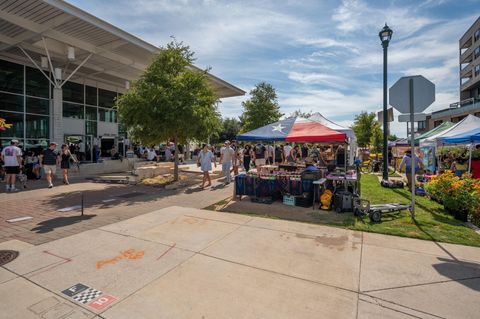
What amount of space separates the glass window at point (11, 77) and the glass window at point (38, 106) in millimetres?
810

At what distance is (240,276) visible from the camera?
344 cm

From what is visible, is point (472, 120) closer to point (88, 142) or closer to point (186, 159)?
point (186, 159)

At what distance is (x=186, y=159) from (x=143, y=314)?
81.4 ft

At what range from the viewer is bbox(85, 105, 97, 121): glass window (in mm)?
21812

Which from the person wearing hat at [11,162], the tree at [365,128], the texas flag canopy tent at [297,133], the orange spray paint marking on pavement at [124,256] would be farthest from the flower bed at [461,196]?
the tree at [365,128]

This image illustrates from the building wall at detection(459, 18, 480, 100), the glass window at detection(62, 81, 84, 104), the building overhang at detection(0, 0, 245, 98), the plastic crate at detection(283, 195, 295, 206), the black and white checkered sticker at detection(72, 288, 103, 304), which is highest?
the building wall at detection(459, 18, 480, 100)

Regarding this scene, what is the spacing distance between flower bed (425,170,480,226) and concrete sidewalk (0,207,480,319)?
6.87 feet

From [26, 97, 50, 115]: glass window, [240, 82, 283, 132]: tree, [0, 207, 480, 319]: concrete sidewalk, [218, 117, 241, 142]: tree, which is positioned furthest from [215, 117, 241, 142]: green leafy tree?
[0, 207, 480, 319]: concrete sidewalk

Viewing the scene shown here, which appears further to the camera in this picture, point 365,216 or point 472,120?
point 472,120

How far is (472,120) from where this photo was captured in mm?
11961

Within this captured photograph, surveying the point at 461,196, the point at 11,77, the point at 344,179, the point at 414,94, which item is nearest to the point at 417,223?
the point at 461,196

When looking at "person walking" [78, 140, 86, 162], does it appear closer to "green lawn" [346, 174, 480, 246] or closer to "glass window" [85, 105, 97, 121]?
"glass window" [85, 105, 97, 121]

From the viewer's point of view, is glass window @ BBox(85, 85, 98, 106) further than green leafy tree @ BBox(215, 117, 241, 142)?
No

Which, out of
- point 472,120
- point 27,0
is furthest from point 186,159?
point 472,120
